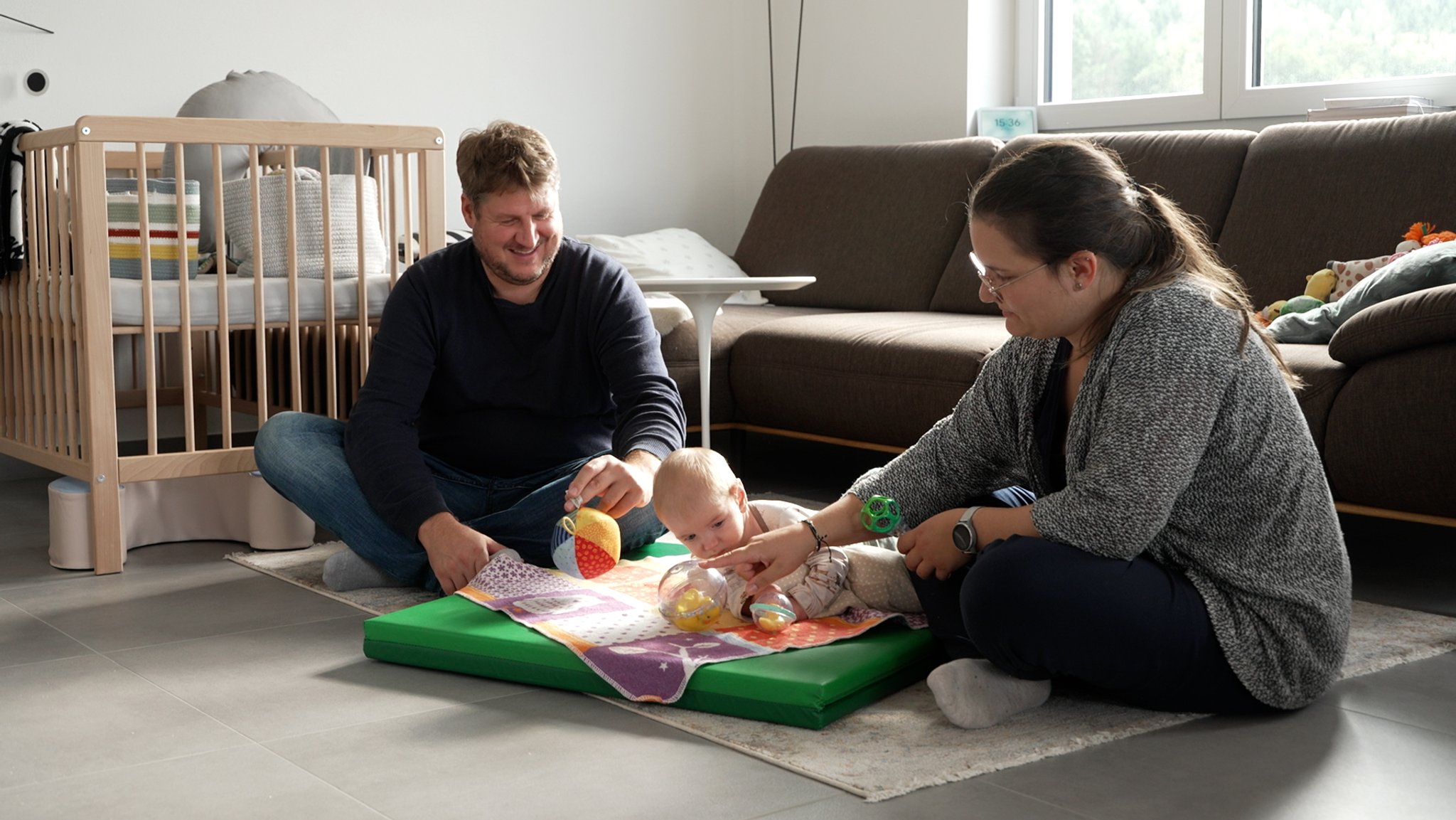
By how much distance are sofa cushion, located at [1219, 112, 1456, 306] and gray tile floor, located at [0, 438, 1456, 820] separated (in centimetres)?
126

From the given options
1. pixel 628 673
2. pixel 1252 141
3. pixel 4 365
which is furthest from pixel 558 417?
pixel 1252 141

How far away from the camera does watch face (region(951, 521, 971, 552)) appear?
1781 millimetres

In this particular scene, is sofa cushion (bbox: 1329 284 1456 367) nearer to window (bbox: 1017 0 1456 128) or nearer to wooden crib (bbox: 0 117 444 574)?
window (bbox: 1017 0 1456 128)

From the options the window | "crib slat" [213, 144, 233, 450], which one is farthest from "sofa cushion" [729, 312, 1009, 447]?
"crib slat" [213, 144, 233, 450]

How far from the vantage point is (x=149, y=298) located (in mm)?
2674

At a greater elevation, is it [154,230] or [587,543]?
[154,230]

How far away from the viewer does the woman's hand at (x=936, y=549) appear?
1.82 meters

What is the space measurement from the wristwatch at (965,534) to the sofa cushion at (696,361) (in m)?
1.61

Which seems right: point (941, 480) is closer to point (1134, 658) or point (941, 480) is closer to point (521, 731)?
point (1134, 658)

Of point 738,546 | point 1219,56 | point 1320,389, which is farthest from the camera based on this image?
point 1219,56

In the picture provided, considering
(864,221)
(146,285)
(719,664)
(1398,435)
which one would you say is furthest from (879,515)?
(864,221)

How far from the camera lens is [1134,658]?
164 cm

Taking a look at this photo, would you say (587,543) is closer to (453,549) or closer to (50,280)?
(453,549)

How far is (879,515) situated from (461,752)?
63cm
